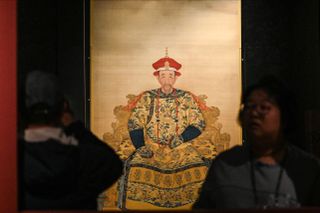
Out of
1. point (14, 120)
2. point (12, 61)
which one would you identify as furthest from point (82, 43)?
point (14, 120)

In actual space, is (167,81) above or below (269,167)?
above

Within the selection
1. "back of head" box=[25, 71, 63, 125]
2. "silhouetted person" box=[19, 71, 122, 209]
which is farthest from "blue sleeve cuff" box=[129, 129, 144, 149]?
"back of head" box=[25, 71, 63, 125]

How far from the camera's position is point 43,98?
1.46 meters

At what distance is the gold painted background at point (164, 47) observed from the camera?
62.2 inches

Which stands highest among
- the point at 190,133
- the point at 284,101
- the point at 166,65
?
the point at 166,65

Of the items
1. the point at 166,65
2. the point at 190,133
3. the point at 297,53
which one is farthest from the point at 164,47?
the point at 297,53

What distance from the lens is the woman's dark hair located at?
4.82 ft

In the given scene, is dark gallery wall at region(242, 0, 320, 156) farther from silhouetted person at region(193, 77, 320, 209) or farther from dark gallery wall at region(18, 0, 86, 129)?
dark gallery wall at region(18, 0, 86, 129)

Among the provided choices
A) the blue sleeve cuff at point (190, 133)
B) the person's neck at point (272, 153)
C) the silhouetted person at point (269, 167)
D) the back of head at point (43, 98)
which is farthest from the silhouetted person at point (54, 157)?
the person's neck at point (272, 153)

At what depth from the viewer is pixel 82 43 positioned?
1549 mm

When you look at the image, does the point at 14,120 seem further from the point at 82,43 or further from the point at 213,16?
the point at 213,16

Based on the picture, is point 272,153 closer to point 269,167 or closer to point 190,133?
point 269,167

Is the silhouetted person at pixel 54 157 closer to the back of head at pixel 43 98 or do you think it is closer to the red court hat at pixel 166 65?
the back of head at pixel 43 98

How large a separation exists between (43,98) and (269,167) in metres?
0.76
